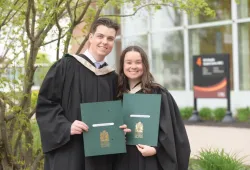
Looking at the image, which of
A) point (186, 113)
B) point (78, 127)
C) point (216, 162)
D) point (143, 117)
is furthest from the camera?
point (186, 113)

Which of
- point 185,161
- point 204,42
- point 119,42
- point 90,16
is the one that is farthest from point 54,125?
point 119,42

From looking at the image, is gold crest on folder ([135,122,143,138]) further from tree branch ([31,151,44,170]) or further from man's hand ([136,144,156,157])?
tree branch ([31,151,44,170])

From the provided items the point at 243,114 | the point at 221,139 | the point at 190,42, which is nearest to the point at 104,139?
the point at 221,139

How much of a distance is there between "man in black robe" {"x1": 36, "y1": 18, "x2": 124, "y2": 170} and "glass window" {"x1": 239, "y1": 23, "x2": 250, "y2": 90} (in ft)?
31.5

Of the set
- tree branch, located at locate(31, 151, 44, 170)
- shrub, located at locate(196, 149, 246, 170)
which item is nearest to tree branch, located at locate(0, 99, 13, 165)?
tree branch, located at locate(31, 151, 44, 170)

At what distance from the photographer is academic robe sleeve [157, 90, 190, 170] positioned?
2.79 meters

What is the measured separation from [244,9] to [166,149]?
32.3 feet

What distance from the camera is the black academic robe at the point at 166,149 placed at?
2.80 meters

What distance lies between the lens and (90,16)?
5.04 metres

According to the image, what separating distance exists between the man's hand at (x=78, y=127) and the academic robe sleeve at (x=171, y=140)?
54 cm

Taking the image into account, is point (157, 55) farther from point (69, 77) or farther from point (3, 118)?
point (69, 77)

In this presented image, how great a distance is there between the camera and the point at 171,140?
2801mm

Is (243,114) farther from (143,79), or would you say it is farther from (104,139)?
(104,139)

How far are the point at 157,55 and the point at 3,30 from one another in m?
9.30
